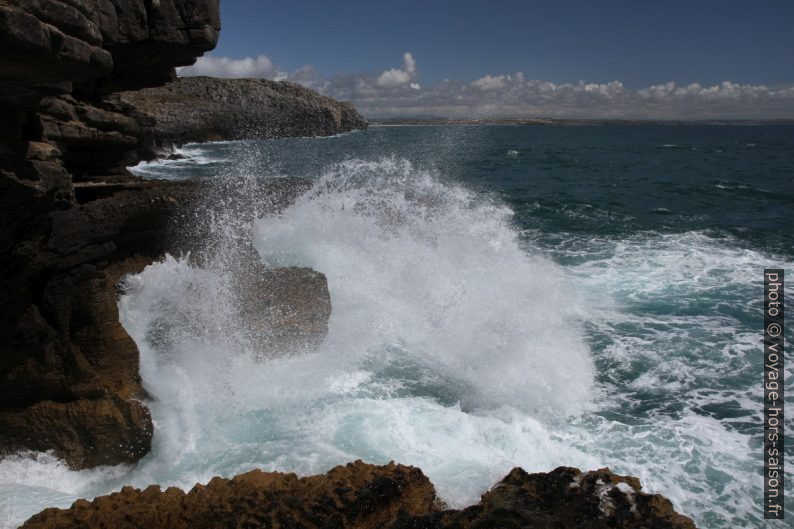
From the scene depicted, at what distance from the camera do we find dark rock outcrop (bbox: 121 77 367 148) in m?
62.6

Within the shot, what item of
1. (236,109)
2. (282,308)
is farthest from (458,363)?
(236,109)

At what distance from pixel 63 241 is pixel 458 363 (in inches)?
229

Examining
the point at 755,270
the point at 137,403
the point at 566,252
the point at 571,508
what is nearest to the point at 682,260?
the point at 755,270

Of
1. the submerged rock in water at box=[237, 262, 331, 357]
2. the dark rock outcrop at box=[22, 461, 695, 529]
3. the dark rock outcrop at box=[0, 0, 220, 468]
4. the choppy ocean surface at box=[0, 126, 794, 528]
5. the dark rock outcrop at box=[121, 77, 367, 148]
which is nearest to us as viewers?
the dark rock outcrop at box=[22, 461, 695, 529]

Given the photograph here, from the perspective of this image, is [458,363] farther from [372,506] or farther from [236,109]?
[236,109]

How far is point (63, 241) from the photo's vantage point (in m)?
6.39

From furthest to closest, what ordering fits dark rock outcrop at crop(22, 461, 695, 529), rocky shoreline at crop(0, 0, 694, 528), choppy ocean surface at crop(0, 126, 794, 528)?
choppy ocean surface at crop(0, 126, 794, 528), rocky shoreline at crop(0, 0, 694, 528), dark rock outcrop at crop(22, 461, 695, 529)

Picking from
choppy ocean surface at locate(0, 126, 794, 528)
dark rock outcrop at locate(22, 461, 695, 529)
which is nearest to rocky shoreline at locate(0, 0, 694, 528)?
dark rock outcrop at locate(22, 461, 695, 529)

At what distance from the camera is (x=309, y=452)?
6.34 m

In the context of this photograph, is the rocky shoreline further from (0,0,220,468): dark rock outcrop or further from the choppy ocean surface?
the choppy ocean surface

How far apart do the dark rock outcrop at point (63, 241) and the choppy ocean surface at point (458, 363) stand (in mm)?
427

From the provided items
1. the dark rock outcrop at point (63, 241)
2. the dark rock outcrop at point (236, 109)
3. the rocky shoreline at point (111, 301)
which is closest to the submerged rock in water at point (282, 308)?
the rocky shoreline at point (111, 301)

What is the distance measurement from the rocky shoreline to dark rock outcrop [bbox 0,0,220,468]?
15 millimetres

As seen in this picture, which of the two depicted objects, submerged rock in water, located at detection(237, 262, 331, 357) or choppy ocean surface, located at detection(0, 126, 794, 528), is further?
submerged rock in water, located at detection(237, 262, 331, 357)
